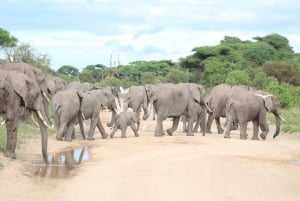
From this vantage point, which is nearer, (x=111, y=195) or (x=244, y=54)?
(x=111, y=195)

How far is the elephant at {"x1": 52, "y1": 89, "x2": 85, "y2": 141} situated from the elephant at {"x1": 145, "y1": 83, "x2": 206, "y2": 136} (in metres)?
3.45

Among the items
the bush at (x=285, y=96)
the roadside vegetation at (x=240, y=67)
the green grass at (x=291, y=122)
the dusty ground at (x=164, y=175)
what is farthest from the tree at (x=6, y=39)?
the dusty ground at (x=164, y=175)

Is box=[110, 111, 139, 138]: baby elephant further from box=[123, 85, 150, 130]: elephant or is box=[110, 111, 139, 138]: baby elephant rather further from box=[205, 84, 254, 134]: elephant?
box=[123, 85, 150, 130]: elephant

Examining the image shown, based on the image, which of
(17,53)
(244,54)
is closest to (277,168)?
(17,53)

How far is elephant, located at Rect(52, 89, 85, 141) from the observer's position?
18.8 m

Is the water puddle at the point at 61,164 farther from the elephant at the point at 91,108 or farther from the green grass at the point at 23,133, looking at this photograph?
the elephant at the point at 91,108

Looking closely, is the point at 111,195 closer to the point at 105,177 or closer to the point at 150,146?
the point at 105,177

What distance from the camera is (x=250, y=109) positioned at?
70.3ft

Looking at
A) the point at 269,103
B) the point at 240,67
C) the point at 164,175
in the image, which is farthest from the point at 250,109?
the point at 240,67

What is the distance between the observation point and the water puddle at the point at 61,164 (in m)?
12.7

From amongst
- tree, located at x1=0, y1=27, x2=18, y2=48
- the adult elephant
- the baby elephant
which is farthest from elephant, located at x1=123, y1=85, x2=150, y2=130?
the adult elephant

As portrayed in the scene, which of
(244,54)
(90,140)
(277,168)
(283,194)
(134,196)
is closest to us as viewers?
(134,196)

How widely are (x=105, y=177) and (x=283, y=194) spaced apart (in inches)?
130

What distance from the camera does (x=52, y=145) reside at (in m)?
17.6
